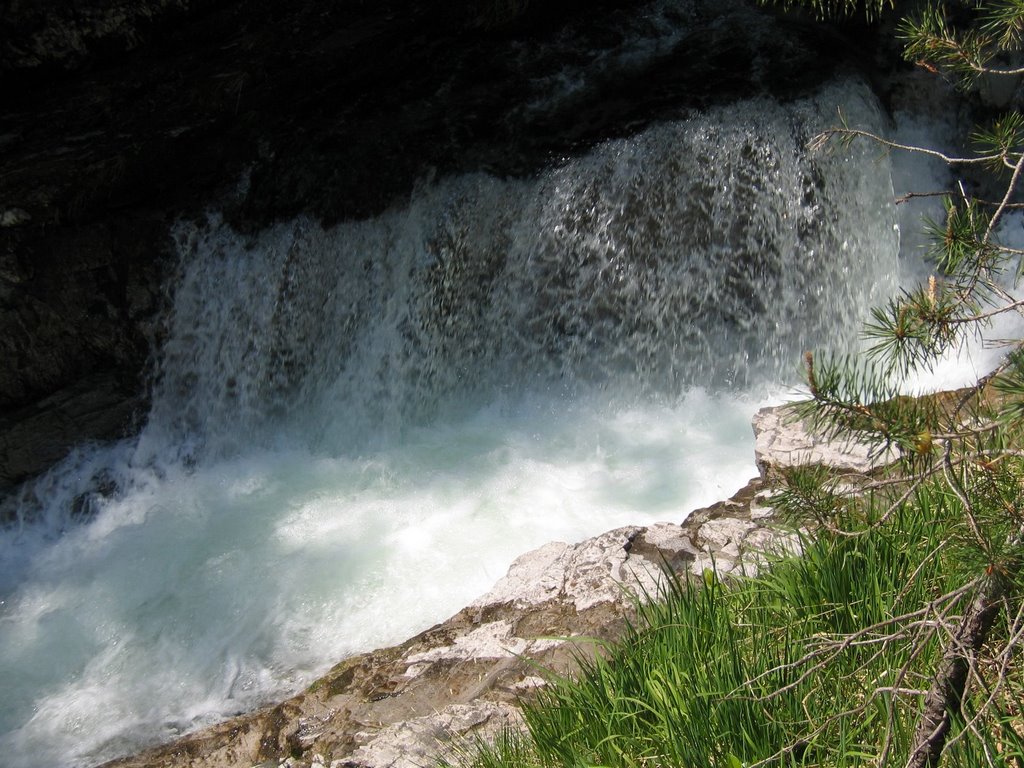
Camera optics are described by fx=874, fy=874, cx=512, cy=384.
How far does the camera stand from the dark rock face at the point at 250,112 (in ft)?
21.4

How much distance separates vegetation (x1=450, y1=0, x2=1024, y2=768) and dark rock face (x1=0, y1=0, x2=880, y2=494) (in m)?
4.51

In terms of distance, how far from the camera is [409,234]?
6.57m

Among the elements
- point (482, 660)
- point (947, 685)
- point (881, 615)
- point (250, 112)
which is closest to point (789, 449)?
point (482, 660)

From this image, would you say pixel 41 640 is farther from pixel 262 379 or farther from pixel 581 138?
pixel 581 138

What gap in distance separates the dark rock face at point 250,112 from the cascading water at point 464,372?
26cm

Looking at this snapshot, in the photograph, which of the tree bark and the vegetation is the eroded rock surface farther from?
the tree bark

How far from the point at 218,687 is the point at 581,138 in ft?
14.4

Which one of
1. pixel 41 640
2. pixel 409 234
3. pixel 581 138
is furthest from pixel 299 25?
pixel 41 640

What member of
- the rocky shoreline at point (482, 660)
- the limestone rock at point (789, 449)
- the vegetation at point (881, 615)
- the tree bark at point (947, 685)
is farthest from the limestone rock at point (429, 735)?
the limestone rock at point (789, 449)

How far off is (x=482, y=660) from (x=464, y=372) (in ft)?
10.6

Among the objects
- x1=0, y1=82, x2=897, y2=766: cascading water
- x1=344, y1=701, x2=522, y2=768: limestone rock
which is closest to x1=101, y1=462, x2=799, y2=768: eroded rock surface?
x1=344, y1=701, x2=522, y2=768: limestone rock

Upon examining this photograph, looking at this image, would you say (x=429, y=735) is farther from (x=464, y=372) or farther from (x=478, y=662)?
(x=464, y=372)

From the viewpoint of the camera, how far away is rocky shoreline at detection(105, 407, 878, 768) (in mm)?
3102

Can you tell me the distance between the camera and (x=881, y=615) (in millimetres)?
2332
